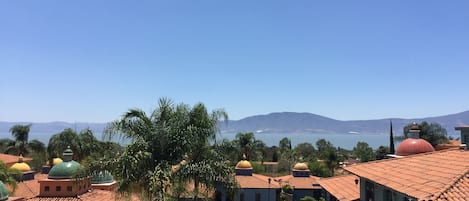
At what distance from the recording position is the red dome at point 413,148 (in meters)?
28.8

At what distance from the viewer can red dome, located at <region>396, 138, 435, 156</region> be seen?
94.6ft

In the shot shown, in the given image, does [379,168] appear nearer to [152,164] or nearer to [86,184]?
[152,164]

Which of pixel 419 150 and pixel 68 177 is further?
pixel 419 150

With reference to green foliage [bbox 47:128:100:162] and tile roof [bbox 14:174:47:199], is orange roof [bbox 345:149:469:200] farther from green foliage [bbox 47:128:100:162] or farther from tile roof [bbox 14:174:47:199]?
green foliage [bbox 47:128:100:162]

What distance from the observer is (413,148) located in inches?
1138

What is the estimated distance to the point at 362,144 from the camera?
102 m

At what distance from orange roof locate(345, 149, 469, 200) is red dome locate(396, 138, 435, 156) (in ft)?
26.0

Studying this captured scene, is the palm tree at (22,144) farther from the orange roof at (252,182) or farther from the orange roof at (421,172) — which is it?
the orange roof at (421,172)

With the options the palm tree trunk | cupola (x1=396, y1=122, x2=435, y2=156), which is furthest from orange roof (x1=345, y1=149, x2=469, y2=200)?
cupola (x1=396, y1=122, x2=435, y2=156)

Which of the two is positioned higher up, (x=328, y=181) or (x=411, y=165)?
(x=411, y=165)

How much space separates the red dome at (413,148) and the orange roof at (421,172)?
7.91 meters

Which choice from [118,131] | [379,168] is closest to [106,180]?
[118,131]

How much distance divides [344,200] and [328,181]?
8653 mm

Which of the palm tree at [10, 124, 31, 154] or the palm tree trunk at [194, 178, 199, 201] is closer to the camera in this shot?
the palm tree trunk at [194, 178, 199, 201]
